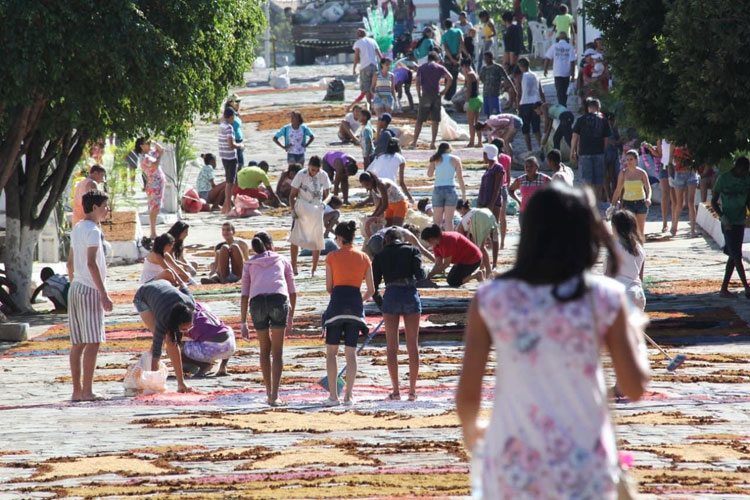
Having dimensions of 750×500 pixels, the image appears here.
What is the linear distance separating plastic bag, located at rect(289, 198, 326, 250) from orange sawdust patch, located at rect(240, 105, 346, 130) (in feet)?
60.7

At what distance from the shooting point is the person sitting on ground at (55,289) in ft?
57.1

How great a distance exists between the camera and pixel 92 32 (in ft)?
Result: 48.4

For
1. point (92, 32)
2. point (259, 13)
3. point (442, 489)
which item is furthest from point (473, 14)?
point (442, 489)

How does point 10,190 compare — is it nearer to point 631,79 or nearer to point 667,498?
point 631,79

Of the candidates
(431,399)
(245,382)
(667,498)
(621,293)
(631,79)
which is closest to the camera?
(621,293)

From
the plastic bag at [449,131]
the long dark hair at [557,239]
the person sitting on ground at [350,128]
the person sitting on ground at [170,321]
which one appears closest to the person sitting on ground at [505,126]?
the plastic bag at [449,131]

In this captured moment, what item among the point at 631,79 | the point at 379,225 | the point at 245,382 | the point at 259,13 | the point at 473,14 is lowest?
the point at 245,382

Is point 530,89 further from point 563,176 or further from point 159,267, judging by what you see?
point 159,267

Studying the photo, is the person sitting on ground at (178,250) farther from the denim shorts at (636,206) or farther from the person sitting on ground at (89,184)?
the denim shorts at (636,206)

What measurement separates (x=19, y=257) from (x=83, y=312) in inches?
237

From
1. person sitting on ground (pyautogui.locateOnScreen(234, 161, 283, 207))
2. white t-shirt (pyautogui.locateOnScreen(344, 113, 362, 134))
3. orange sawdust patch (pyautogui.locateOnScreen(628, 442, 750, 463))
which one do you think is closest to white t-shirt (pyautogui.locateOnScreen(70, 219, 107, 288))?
orange sawdust patch (pyautogui.locateOnScreen(628, 442, 750, 463))

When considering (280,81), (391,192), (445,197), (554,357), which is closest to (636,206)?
(445,197)

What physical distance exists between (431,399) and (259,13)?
9.10m

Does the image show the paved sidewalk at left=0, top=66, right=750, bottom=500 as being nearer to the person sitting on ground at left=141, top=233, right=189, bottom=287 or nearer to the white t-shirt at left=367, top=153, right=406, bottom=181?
the person sitting on ground at left=141, top=233, right=189, bottom=287
